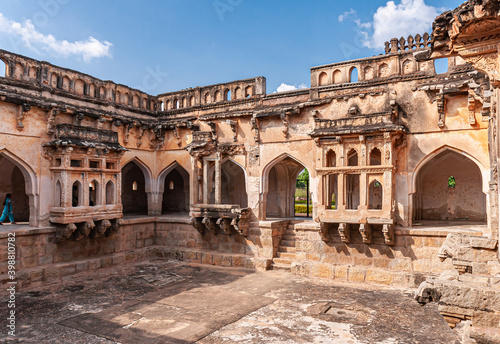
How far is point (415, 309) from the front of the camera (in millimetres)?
7727

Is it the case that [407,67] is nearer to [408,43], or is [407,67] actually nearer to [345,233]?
[408,43]

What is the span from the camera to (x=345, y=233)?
10273mm

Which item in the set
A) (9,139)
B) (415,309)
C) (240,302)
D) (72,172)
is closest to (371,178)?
(415,309)

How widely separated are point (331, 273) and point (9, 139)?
32.3ft

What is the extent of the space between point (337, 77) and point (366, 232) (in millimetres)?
5166

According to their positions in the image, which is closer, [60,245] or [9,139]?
[9,139]

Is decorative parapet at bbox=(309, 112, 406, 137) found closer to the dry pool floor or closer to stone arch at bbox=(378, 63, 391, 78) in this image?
stone arch at bbox=(378, 63, 391, 78)

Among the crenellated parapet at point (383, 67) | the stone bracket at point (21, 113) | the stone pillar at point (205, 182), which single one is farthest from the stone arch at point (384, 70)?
the stone bracket at point (21, 113)

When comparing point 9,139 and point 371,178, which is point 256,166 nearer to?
Result: point 371,178

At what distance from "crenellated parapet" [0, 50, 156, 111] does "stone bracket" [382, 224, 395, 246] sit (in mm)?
10706

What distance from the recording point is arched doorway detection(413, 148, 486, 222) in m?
13.6

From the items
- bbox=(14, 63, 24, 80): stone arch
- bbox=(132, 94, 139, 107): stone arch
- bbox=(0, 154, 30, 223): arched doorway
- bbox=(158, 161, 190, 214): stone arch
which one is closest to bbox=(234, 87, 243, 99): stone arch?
bbox=(132, 94, 139, 107): stone arch

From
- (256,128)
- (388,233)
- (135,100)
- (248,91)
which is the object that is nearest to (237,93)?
(248,91)

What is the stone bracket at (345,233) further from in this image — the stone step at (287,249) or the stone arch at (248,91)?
the stone arch at (248,91)
